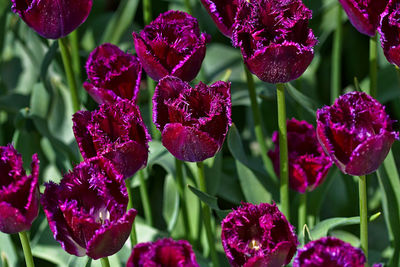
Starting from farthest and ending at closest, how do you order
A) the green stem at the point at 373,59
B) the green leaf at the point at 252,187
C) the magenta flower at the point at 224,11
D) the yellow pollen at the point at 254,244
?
the green leaf at the point at 252,187, the green stem at the point at 373,59, the magenta flower at the point at 224,11, the yellow pollen at the point at 254,244

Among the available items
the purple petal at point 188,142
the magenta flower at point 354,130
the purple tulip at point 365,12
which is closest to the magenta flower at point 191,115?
the purple petal at point 188,142

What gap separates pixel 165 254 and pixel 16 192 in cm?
18

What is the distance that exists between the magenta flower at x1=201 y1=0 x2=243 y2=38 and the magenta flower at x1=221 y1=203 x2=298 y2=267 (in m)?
0.25

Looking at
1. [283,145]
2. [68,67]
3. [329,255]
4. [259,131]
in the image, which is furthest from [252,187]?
[329,255]

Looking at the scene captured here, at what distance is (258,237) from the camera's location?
797 mm

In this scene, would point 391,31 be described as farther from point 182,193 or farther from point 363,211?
point 182,193

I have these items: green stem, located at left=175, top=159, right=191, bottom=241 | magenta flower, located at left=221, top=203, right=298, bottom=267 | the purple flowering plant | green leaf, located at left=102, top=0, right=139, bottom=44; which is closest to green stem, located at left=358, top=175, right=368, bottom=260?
the purple flowering plant

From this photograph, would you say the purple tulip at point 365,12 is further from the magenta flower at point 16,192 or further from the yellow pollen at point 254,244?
Answer: the magenta flower at point 16,192

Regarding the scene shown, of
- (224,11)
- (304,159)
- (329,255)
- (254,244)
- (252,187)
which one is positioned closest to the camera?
(329,255)

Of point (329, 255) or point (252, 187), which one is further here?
point (252, 187)

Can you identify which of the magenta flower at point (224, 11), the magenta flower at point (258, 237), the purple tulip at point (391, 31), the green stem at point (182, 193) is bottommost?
the green stem at point (182, 193)

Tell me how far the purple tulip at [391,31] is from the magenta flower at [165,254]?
372 millimetres

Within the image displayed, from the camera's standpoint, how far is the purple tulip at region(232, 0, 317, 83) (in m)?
0.80

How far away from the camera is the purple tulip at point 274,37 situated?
80cm
